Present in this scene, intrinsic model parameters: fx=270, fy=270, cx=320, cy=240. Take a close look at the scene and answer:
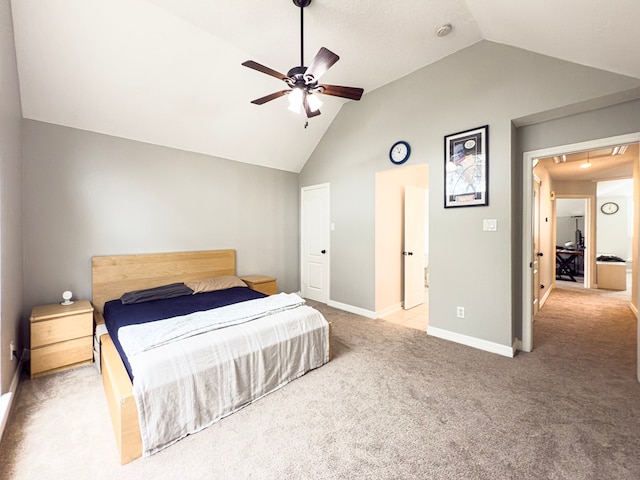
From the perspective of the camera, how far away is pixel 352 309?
169 inches

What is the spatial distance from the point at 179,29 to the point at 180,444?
135 inches

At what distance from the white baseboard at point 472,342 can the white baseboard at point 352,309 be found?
0.89 meters

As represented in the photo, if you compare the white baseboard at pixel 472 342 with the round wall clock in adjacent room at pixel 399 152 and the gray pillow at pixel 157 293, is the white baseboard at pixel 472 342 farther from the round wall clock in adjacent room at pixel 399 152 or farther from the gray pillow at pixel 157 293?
the gray pillow at pixel 157 293

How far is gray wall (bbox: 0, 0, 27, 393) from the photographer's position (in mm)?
1929

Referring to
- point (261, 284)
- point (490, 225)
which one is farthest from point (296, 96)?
point (261, 284)

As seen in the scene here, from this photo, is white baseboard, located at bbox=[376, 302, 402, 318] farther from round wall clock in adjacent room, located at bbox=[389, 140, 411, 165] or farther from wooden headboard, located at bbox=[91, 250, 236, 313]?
wooden headboard, located at bbox=[91, 250, 236, 313]

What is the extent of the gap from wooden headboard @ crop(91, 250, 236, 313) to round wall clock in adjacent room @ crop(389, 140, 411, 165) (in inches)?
111

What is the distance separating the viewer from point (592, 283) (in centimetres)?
589

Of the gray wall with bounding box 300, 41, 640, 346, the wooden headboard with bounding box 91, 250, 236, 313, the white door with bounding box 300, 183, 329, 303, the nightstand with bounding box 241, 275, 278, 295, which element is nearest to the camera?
the gray wall with bounding box 300, 41, 640, 346

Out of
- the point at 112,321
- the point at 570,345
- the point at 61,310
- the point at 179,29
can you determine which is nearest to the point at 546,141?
the point at 570,345

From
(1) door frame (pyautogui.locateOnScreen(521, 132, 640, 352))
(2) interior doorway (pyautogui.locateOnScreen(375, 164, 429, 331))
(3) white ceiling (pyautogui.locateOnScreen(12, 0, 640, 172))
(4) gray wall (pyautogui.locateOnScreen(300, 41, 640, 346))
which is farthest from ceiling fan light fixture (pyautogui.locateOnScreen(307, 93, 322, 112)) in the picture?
(1) door frame (pyautogui.locateOnScreen(521, 132, 640, 352))

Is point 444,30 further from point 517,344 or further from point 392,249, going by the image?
point 517,344

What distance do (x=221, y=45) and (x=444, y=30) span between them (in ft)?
7.44

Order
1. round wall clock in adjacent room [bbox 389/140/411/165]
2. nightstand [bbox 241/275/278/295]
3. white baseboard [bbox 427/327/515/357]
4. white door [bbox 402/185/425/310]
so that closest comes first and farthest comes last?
1. white baseboard [bbox 427/327/515/357]
2. round wall clock in adjacent room [bbox 389/140/411/165]
3. nightstand [bbox 241/275/278/295]
4. white door [bbox 402/185/425/310]
